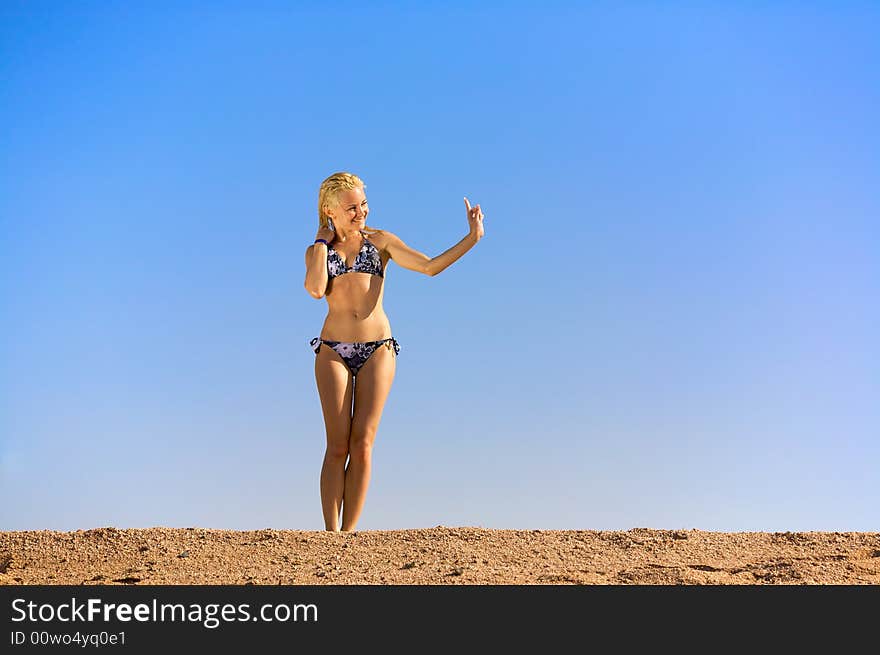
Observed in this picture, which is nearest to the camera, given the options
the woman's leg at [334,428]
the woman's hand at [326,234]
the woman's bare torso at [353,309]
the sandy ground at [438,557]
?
the sandy ground at [438,557]

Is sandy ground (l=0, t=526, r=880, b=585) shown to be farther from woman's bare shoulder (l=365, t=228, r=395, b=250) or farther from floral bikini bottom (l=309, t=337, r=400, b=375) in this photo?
Result: woman's bare shoulder (l=365, t=228, r=395, b=250)

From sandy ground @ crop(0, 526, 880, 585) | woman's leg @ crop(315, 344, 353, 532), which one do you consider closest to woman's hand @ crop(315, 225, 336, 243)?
woman's leg @ crop(315, 344, 353, 532)

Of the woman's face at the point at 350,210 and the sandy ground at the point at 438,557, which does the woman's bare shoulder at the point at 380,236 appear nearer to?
the woman's face at the point at 350,210

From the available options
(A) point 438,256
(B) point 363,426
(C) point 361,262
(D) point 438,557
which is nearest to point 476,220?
(A) point 438,256

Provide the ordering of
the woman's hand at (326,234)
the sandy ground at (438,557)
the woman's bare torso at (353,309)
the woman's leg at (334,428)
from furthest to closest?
1. the woman's hand at (326,234)
2. the woman's bare torso at (353,309)
3. the woman's leg at (334,428)
4. the sandy ground at (438,557)

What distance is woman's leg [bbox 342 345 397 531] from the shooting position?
1036 cm

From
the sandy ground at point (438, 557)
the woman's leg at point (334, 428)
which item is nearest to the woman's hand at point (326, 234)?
the woman's leg at point (334, 428)

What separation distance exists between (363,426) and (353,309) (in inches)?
44.8

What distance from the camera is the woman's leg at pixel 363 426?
10.4 metres

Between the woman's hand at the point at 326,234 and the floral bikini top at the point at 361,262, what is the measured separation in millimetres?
90

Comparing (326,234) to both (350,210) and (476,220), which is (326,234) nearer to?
(350,210)

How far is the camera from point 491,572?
8.46m

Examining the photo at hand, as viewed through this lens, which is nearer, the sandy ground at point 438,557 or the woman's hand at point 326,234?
the sandy ground at point 438,557
